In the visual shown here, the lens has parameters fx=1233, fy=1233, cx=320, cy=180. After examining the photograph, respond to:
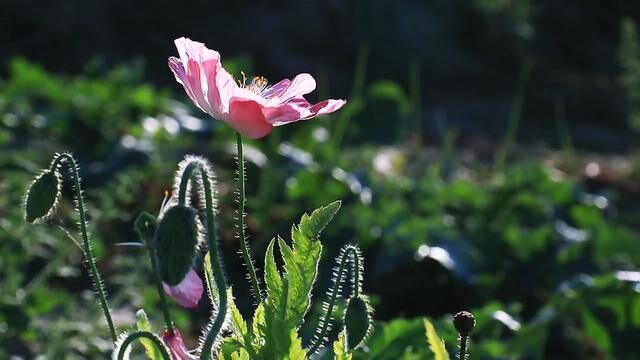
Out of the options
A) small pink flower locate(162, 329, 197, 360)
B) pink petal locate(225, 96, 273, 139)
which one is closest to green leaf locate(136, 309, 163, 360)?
small pink flower locate(162, 329, 197, 360)

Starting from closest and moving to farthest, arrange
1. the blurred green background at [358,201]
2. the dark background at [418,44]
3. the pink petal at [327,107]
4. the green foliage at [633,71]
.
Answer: the pink petal at [327,107] → the blurred green background at [358,201] → the green foliage at [633,71] → the dark background at [418,44]

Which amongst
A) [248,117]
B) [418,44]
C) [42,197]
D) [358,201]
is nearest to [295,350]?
[248,117]

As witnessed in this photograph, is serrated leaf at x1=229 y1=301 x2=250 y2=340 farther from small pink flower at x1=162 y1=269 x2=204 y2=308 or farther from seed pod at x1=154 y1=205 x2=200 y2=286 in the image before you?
seed pod at x1=154 y1=205 x2=200 y2=286

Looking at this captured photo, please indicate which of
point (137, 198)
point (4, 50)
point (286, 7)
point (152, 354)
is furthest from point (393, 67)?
point (152, 354)

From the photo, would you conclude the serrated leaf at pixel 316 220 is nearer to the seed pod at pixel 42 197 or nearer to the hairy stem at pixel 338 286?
the hairy stem at pixel 338 286

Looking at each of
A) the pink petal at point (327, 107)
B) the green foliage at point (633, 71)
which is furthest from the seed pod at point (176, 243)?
the green foliage at point (633, 71)

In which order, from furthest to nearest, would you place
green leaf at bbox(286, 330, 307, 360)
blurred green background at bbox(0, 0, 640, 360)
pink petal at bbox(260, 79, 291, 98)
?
blurred green background at bbox(0, 0, 640, 360) → pink petal at bbox(260, 79, 291, 98) → green leaf at bbox(286, 330, 307, 360)

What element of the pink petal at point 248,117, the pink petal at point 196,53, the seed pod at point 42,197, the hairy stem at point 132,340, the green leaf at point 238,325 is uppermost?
the pink petal at point 196,53

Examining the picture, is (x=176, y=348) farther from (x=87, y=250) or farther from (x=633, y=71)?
(x=633, y=71)
